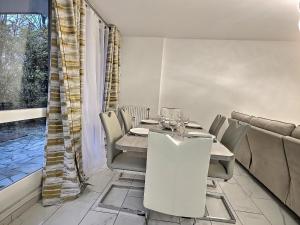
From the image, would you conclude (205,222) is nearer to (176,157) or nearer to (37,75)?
(176,157)

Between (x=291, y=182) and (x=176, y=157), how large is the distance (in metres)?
1.36

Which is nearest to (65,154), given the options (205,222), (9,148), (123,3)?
(9,148)

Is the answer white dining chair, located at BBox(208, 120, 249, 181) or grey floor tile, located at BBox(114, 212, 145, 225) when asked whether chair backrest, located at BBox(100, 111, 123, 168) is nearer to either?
grey floor tile, located at BBox(114, 212, 145, 225)

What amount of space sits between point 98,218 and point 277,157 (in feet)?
6.10

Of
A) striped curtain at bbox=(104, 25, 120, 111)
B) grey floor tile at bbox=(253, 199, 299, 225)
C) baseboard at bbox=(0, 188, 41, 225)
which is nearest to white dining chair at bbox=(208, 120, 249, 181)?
grey floor tile at bbox=(253, 199, 299, 225)

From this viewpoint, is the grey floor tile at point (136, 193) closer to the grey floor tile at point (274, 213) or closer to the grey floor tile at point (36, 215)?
the grey floor tile at point (36, 215)

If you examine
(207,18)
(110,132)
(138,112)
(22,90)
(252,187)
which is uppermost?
(207,18)

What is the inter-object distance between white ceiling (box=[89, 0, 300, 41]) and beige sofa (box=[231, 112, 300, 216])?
4.60ft

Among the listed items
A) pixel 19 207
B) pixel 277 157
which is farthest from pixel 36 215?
pixel 277 157

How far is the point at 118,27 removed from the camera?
398 centimetres

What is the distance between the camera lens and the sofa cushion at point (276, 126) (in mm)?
2168

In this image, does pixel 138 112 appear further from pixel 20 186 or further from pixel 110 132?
pixel 20 186

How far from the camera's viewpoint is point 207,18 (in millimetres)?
3166

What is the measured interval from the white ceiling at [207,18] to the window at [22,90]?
3.56 ft
